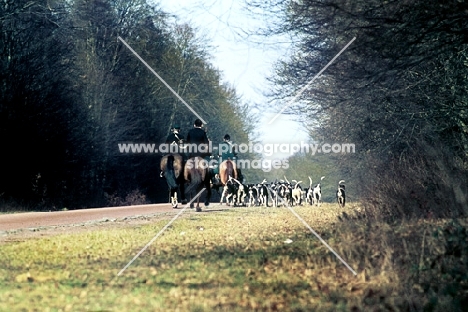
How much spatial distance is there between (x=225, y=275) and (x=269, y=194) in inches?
1213

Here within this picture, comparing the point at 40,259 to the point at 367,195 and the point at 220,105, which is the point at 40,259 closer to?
the point at 367,195

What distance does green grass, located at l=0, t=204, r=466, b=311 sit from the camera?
7766mm

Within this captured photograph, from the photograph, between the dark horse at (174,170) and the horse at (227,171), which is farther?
the horse at (227,171)

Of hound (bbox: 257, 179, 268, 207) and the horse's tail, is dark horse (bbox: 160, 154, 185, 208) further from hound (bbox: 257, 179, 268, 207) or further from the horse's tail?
hound (bbox: 257, 179, 268, 207)

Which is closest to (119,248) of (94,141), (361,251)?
(361,251)

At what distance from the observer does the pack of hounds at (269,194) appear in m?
35.4

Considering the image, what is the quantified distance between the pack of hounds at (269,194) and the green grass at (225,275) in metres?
20.6

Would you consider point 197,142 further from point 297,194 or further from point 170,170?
point 297,194

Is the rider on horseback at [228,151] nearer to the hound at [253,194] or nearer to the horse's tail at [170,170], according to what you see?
the hound at [253,194]

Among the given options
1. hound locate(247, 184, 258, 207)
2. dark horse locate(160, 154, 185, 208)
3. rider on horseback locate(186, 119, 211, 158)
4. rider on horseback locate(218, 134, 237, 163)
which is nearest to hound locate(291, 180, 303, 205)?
hound locate(247, 184, 258, 207)

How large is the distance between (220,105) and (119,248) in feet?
180

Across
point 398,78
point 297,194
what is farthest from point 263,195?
point 398,78

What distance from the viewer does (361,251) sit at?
1048 cm

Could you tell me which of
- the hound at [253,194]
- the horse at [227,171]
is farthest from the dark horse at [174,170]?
the hound at [253,194]
